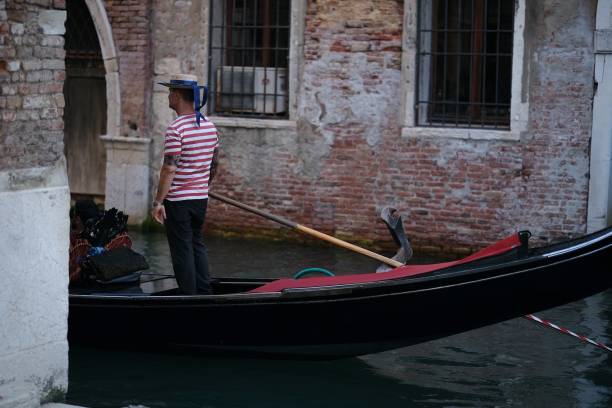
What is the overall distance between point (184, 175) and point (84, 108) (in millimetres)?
5682

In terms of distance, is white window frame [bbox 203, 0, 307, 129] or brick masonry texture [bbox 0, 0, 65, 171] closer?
brick masonry texture [bbox 0, 0, 65, 171]

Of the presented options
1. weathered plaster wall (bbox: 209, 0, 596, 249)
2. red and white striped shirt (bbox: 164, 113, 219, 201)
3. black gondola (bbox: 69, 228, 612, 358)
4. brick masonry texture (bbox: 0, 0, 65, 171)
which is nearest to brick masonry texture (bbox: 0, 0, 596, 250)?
weathered plaster wall (bbox: 209, 0, 596, 249)

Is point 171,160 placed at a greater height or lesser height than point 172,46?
lesser

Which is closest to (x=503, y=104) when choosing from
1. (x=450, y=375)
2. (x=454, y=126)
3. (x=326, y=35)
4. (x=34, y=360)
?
(x=454, y=126)

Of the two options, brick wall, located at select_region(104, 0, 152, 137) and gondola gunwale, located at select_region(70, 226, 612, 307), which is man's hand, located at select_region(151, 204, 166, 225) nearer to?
gondola gunwale, located at select_region(70, 226, 612, 307)

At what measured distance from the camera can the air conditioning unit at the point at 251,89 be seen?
10922mm

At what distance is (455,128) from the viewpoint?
10125 mm

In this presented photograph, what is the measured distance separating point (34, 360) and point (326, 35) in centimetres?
573

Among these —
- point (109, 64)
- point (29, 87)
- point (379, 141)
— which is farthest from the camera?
point (109, 64)

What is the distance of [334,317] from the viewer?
21.2 feet

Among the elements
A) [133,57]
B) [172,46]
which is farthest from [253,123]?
[133,57]

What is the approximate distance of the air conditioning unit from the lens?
10.9 m

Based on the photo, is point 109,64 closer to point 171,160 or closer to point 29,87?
point 171,160

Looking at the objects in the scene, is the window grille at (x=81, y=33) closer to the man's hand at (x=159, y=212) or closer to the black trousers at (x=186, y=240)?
the black trousers at (x=186, y=240)
